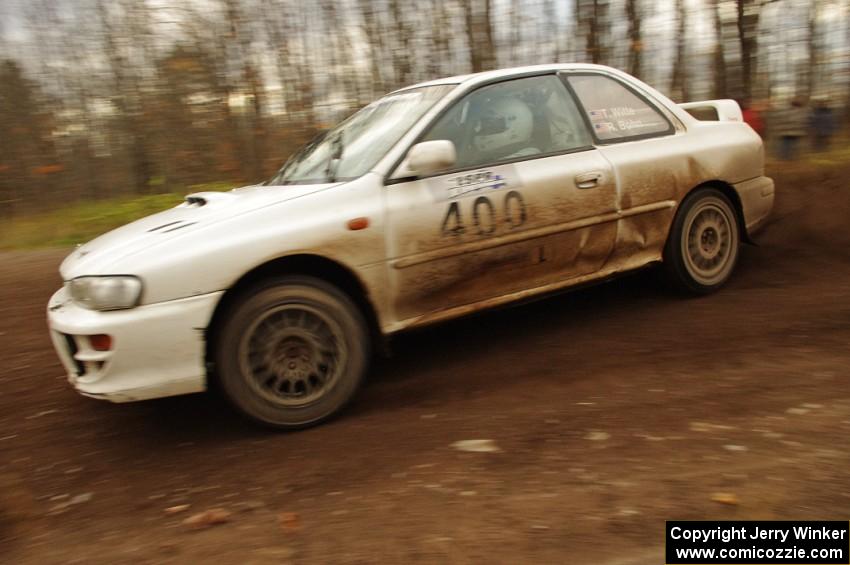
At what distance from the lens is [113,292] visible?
3.46 meters

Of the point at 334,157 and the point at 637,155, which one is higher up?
the point at 334,157

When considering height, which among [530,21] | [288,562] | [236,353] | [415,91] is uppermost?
[530,21]

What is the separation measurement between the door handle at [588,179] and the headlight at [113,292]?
2662mm

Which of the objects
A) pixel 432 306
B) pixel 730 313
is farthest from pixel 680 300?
pixel 432 306

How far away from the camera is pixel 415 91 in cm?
482

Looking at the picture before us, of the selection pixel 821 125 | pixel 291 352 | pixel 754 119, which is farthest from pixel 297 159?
pixel 821 125

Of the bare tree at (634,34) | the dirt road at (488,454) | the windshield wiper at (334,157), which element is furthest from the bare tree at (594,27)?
the windshield wiper at (334,157)

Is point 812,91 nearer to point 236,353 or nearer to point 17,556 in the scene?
point 236,353

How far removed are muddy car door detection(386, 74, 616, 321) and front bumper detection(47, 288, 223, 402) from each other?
43.7 inches

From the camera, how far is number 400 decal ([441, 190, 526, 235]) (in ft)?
13.6

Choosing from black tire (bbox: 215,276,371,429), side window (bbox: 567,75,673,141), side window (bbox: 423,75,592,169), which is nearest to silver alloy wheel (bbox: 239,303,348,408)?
black tire (bbox: 215,276,371,429)

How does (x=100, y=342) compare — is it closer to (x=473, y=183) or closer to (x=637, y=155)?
(x=473, y=183)

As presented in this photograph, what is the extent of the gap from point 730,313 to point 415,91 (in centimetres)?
264

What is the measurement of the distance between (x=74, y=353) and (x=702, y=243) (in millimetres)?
4172
